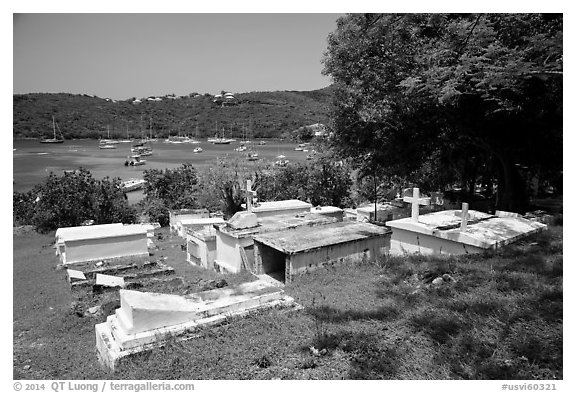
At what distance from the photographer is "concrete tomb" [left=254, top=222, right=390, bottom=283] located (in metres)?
7.75

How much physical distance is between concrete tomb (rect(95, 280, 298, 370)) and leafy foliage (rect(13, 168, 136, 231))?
55.9 ft

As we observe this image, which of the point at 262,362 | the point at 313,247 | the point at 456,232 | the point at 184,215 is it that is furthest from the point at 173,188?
the point at 262,362

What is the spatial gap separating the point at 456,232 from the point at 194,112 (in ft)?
68.7

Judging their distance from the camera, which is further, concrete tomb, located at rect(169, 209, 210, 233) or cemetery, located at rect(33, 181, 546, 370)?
concrete tomb, located at rect(169, 209, 210, 233)

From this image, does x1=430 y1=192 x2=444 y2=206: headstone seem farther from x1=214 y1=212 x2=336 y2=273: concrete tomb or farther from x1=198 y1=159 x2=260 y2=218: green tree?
x1=198 y1=159 x2=260 y2=218: green tree

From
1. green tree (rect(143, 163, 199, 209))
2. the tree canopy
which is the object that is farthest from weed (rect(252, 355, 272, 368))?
green tree (rect(143, 163, 199, 209))

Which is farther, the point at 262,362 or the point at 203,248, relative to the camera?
the point at 203,248

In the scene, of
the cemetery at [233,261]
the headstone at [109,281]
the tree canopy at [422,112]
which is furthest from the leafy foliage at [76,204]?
A: the tree canopy at [422,112]

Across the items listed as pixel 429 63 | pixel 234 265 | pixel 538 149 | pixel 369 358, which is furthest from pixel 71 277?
pixel 538 149

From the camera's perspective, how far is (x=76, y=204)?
20594 millimetres

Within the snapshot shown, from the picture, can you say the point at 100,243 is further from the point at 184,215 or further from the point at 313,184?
the point at 313,184

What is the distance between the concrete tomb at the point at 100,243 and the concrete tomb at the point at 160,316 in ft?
27.5

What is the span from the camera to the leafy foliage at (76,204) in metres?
20.2

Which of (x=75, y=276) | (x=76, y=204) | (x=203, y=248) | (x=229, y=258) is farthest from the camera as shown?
(x=76, y=204)
